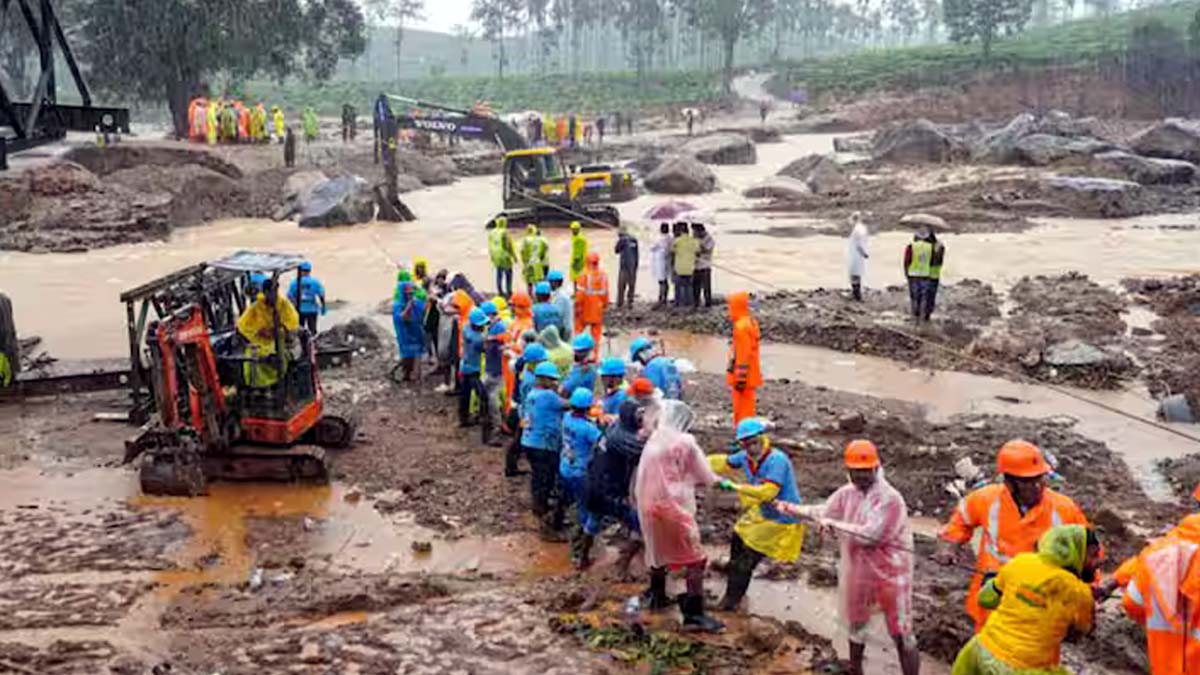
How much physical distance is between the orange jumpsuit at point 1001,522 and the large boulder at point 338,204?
81.4ft

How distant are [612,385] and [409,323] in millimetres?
5338

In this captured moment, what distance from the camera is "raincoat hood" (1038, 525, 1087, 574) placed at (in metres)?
4.68

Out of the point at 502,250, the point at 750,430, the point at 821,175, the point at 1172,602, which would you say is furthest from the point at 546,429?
the point at 821,175

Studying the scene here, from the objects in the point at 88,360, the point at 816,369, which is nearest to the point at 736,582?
the point at 816,369

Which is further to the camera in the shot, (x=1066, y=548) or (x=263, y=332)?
(x=263, y=332)

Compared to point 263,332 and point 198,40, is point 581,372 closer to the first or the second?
point 263,332

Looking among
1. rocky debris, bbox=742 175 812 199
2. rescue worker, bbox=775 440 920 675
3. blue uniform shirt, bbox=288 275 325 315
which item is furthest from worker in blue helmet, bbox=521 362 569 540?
rocky debris, bbox=742 175 812 199

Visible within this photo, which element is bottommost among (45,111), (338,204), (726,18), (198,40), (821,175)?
(338,204)

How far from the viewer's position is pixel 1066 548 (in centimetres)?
468

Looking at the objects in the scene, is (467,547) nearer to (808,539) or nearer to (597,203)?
(808,539)

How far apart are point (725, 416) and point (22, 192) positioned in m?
21.8

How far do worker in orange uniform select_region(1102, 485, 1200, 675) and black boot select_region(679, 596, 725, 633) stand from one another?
9.14 feet

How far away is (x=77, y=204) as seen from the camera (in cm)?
2719

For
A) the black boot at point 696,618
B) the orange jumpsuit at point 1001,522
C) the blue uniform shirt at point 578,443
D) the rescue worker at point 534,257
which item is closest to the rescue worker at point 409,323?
the rescue worker at point 534,257
